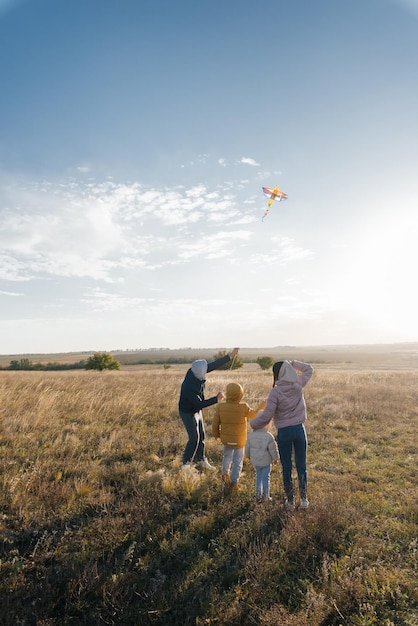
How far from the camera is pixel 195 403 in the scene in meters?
7.37

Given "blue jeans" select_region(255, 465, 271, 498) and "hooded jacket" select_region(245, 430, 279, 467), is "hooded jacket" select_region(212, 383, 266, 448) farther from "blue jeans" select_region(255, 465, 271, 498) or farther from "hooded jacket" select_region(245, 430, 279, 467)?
"blue jeans" select_region(255, 465, 271, 498)

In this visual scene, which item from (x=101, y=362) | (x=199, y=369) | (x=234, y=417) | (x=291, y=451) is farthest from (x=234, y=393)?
(x=101, y=362)

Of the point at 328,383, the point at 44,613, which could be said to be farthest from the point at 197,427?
the point at 328,383

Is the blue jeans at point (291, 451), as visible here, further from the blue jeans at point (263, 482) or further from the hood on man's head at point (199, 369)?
the hood on man's head at point (199, 369)

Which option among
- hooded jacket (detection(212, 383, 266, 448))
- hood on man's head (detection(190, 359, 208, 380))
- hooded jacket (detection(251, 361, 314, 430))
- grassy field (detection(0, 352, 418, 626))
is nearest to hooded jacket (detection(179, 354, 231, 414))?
hood on man's head (detection(190, 359, 208, 380))

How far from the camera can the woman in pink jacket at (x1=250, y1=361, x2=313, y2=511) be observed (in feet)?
19.7

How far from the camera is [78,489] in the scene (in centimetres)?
623

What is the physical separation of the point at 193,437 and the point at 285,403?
2.49 metres

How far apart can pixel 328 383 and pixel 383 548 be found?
1763cm

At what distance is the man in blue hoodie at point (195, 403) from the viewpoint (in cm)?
737

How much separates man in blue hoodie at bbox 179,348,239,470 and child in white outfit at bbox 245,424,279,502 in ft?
3.67

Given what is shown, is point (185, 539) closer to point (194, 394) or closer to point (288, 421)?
point (288, 421)

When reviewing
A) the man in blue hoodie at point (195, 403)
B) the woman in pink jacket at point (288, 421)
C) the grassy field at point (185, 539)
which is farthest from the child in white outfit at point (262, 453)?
the man in blue hoodie at point (195, 403)

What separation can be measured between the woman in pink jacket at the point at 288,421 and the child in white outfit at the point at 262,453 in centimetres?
18
